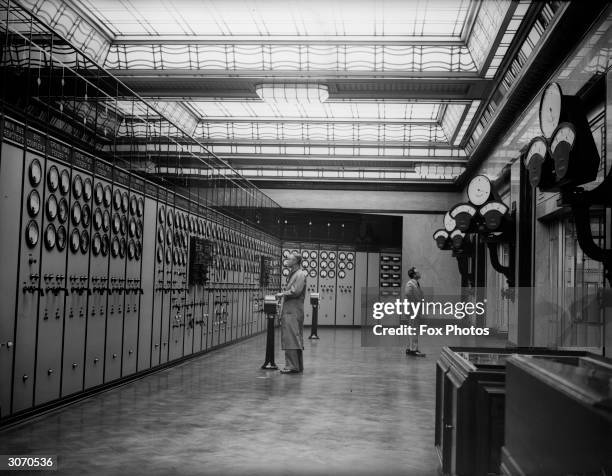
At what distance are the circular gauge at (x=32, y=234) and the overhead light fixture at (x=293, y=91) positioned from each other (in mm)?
6188

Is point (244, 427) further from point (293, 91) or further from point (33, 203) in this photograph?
point (293, 91)

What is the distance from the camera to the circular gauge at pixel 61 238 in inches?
261

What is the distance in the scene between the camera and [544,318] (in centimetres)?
1062

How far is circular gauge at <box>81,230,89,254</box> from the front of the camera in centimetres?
716

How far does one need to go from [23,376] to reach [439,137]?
43.2 feet

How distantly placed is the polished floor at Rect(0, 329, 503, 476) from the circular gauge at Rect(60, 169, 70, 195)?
2212 mm

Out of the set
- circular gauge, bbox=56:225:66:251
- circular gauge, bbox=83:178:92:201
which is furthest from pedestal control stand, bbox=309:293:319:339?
circular gauge, bbox=56:225:66:251

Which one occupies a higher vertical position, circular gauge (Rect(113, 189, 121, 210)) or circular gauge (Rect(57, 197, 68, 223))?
circular gauge (Rect(113, 189, 121, 210))

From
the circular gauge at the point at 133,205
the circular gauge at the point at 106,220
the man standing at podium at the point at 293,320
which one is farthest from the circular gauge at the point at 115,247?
the man standing at podium at the point at 293,320

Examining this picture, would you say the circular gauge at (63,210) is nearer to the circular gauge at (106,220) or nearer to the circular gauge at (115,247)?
the circular gauge at (106,220)

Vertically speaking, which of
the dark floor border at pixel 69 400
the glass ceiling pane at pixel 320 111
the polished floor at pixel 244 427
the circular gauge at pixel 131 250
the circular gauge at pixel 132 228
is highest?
the glass ceiling pane at pixel 320 111

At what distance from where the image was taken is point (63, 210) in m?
6.73

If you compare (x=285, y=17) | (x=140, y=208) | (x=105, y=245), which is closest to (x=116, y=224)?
(x=105, y=245)

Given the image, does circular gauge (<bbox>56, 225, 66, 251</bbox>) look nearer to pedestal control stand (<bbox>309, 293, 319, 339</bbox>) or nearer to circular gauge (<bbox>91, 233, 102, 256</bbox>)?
circular gauge (<bbox>91, 233, 102, 256</bbox>)
